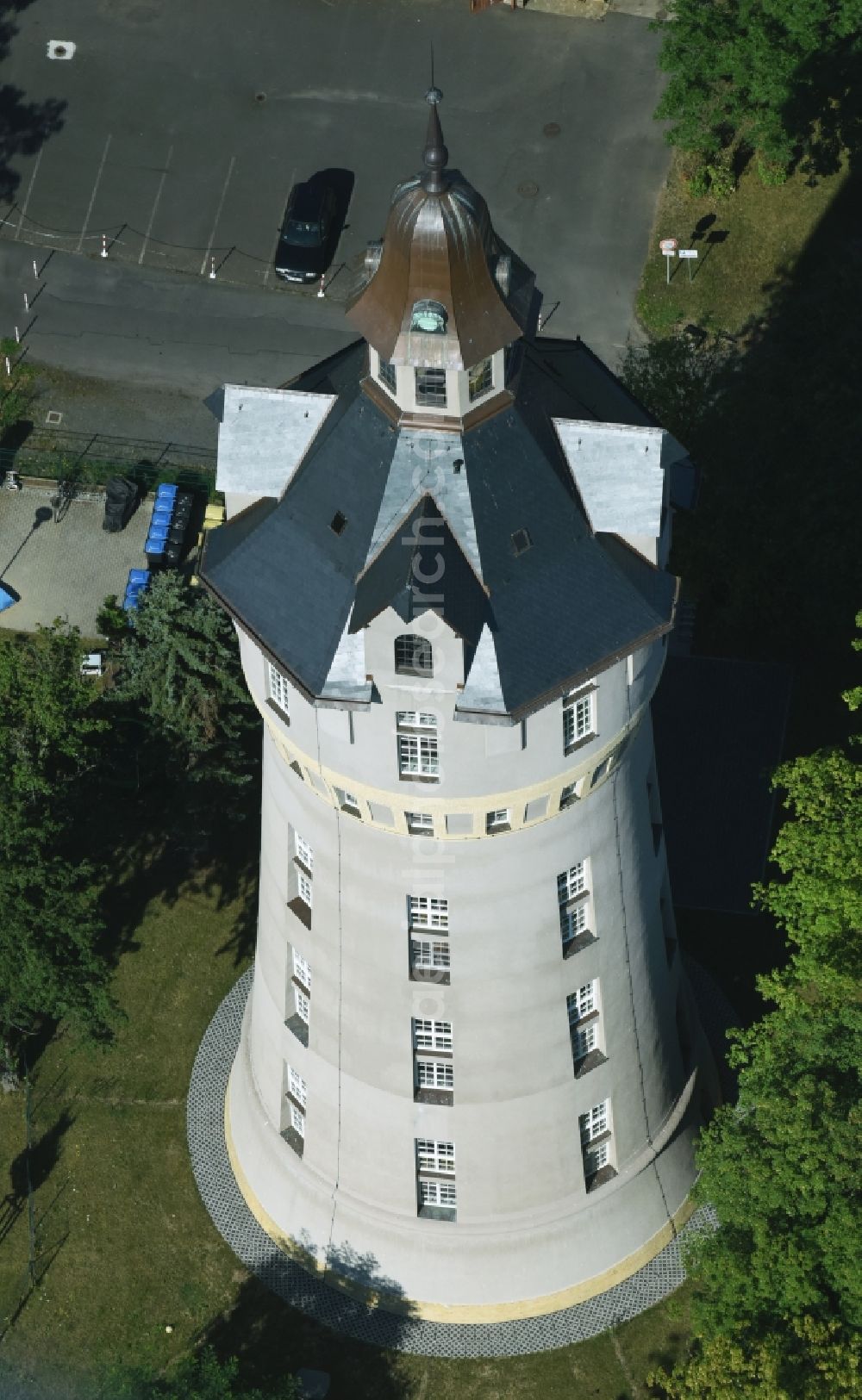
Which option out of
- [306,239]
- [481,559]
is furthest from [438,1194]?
[306,239]

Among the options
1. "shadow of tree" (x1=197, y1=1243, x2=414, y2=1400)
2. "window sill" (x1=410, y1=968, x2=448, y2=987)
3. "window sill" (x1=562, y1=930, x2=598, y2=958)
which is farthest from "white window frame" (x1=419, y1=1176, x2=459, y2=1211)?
"window sill" (x1=562, y1=930, x2=598, y2=958)

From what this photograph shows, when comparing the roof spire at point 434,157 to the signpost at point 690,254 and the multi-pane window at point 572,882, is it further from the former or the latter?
the signpost at point 690,254

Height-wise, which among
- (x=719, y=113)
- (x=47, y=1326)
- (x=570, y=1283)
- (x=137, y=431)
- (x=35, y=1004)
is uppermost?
(x=719, y=113)

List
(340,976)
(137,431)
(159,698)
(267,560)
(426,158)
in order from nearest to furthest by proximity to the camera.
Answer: (426,158) < (267,560) < (340,976) < (159,698) < (137,431)

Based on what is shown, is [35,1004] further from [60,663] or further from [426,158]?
[426,158]

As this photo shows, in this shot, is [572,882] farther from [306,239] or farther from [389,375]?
[306,239]

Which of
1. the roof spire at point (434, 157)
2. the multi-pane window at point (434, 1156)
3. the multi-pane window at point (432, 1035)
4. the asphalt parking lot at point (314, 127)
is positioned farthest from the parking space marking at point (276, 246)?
the roof spire at point (434, 157)

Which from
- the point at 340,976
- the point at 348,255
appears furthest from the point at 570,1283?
the point at 348,255

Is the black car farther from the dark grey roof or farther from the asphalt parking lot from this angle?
the dark grey roof
